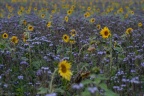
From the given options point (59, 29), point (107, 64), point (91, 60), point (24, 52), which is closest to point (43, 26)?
point (59, 29)

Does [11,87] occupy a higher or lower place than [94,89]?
lower

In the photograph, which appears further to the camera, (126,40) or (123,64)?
(126,40)

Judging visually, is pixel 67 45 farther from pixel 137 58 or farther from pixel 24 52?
pixel 137 58

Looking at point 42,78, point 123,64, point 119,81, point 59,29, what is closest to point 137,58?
point 123,64

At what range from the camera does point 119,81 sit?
172 inches

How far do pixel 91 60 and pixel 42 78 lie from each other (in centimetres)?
134

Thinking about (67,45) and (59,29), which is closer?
(67,45)

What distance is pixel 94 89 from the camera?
2.90 meters

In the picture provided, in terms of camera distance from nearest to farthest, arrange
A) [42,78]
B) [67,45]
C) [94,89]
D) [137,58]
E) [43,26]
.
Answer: [94,89]
[42,78]
[137,58]
[67,45]
[43,26]

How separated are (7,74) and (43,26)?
5.17 m

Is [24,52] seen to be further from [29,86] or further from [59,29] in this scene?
[59,29]

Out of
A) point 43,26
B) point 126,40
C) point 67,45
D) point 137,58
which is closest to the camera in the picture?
point 137,58

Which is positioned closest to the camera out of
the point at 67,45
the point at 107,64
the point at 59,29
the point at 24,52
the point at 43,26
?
the point at 107,64

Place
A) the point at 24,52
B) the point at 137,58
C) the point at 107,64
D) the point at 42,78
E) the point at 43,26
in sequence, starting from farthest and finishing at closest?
the point at 43,26 → the point at 24,52 → the point at 137,58 → the point at 107,64 → the point at 42,78
